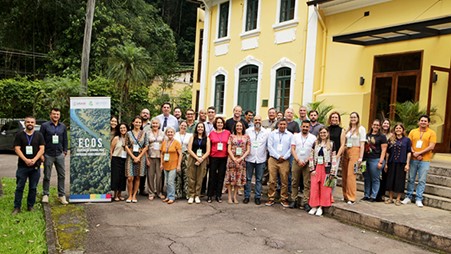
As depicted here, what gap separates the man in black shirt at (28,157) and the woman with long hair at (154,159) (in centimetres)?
208

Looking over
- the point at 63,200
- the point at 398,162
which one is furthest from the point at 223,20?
the point at 63,200

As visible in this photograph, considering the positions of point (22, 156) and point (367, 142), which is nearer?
point (22, 156)

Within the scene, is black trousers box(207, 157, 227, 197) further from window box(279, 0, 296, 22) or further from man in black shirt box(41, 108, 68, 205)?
window box(279, 0, 296, 22)

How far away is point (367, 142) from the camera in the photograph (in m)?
8.07

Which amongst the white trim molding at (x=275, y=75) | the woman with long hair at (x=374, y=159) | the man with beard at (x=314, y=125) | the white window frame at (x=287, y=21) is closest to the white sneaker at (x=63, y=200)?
the man with beard at (x=314, y=125)

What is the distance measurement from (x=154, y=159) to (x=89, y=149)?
130 centimetres

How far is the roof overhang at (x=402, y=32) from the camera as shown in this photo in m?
9.50

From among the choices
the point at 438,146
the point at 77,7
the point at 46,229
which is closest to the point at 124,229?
the point at 46,229

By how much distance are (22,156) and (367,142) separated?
21.1ft

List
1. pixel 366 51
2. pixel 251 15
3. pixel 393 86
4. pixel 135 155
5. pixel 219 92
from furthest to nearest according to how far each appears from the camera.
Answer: pixel 219 92, pixel 251 15, pixel 366 51, pixel 393 86, pixel 135 155

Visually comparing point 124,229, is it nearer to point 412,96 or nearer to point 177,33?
point 412,96

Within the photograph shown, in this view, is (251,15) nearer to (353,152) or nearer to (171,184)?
(353,152)

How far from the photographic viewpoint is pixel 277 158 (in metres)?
8.16

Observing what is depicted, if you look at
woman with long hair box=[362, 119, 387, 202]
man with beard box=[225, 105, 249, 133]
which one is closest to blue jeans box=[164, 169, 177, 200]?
man with beard box=[225, 105, 249, 133]
